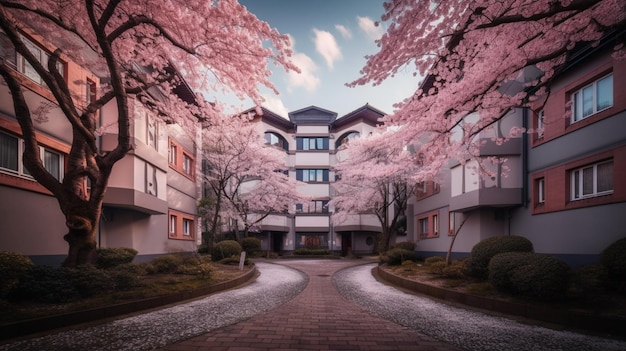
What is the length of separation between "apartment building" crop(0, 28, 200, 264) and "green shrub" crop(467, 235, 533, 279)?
1175cm

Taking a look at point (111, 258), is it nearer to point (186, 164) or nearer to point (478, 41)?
point (186, 164)

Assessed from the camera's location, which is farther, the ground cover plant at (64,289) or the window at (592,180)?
the window at (592,180)

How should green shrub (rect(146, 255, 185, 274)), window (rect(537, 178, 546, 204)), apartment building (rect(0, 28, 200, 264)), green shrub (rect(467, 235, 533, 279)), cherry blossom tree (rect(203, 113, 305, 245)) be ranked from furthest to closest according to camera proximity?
1. cherry blossom tree (rect(203, 113, 305, 245))
2. window (rect(537, 178, 546, 204))
3. green shrub (rect(146, 255, 185, 274))
4. green shrub (rect(467, 235, 533, 279))
5. apartment building (rect(0, 28, 200, 264))

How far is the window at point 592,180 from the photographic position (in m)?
10.2

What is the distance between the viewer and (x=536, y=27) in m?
7.27

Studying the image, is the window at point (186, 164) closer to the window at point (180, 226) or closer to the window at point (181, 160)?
the window at point (181, 160)

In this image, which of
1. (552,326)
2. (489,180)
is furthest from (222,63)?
(489,180)

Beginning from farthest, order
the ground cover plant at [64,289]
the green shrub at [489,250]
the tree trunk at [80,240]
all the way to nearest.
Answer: the green shrub at [489,250], the tree trunk at [80,240], the ground cover plant at [64,289]

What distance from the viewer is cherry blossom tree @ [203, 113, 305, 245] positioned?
2498 centimetres

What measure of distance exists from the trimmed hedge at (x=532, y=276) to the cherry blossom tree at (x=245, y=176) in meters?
18.4

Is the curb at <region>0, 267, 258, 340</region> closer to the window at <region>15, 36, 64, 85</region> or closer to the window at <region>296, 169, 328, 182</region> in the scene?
the window at <region>15, 36, 64, 85</region>

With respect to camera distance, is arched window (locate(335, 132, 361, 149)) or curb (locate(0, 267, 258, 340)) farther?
arched window (locate(335, 132, 361, 149))

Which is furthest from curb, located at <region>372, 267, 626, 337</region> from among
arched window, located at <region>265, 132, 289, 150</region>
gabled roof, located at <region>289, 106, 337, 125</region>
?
gabled roof, located at <region>289, 106, 337, 125</region>

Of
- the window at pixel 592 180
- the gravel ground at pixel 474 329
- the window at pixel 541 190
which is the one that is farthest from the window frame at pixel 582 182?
the gravel ground at pixel 474 329
